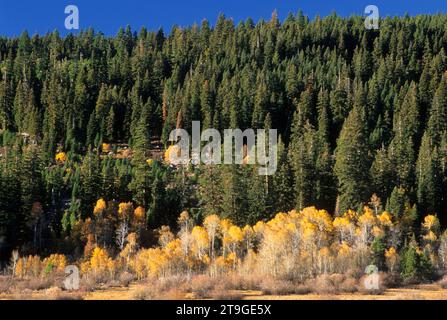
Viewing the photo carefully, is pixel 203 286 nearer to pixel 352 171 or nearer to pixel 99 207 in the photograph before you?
pixel 99 207

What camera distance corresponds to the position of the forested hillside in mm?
53781

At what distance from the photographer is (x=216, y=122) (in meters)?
86.8

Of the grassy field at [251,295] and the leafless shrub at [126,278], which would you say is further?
the leafless shrub at [126,278]

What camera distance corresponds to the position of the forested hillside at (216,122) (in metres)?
53.8

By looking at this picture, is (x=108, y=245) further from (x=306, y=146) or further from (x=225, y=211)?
(x=306, y=146)

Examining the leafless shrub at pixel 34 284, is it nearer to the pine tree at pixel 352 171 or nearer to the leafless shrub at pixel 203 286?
the leafless shrub at pixel 203 286

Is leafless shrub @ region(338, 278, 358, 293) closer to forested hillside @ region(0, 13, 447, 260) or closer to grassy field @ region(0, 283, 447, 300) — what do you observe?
grassy field @ region(0, 283, 447, 300)

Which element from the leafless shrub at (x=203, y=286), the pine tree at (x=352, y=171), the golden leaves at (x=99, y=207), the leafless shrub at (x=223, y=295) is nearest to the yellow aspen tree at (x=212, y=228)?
the golden leaves at (x=99, y=207)

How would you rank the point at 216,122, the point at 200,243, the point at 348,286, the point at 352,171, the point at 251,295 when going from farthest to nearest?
the point at 216,122 → the point at 352,171 → the point at 200,243 → the point at 348,286 → the point at 251,295

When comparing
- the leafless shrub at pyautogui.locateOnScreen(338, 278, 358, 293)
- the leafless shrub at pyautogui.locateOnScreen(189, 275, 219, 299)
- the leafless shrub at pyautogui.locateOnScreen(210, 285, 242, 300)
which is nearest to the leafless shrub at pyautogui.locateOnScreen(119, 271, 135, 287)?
the leafless shrub at pyautogui.locateOnScreen(189, 275, 219, 299)

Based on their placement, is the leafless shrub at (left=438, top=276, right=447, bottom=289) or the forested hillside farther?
the forested hillside

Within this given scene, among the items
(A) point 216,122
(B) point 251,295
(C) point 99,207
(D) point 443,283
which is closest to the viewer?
(B) point 251,295

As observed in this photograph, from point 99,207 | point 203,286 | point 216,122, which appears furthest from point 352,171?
point 216,122

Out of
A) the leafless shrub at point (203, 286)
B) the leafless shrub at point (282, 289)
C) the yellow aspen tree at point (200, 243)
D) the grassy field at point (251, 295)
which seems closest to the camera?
the grassy field at point (251, 295)
